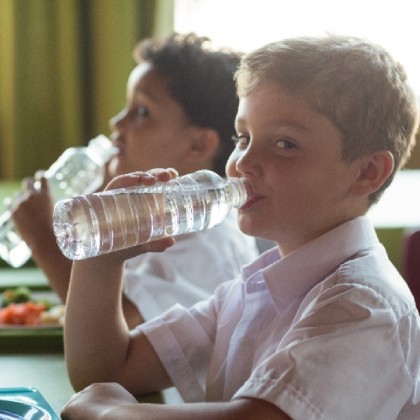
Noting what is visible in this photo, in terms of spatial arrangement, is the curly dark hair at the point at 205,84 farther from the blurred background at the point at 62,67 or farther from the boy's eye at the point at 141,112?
the blurred background at the point at 62,67

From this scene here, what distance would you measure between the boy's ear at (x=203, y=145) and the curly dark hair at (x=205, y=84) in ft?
0.04

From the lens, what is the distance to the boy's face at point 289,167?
3.59 ft

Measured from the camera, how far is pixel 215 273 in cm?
167

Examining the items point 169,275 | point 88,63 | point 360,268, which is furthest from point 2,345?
point 88,63

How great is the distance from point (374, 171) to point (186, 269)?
0.59 meters

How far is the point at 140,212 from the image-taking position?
41.1 inches

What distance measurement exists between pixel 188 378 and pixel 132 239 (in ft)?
1.06

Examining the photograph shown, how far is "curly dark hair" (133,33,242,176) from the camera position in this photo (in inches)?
73.5

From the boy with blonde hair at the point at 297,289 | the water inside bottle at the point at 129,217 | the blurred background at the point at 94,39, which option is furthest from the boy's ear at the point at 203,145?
the blurred background at the point at 94,39

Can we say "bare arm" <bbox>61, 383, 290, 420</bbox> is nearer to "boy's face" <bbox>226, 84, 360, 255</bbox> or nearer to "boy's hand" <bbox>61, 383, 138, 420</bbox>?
"boy's hand" <bbox>61, 383, 138, 420</bbox>

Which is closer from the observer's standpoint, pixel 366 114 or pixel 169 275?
pixel 366 114

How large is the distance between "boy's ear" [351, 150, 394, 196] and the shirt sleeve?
0.63 ft

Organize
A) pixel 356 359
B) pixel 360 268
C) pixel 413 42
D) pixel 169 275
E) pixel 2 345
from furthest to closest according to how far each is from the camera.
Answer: pixel 413 42 < pixel 169 275 < pixel 2 345 < pixel 360 268 < pixel 356 359

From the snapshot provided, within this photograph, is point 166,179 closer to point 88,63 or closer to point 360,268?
point 360,268
